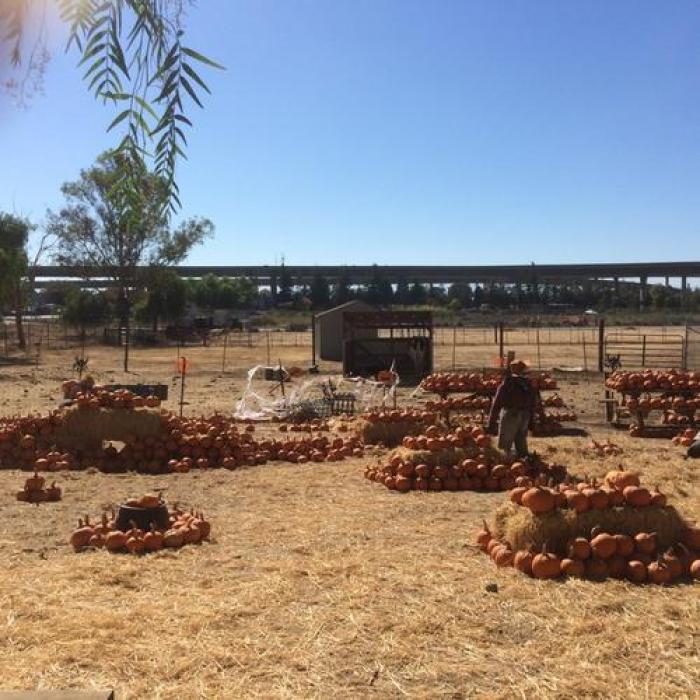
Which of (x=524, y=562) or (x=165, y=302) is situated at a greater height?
(x=165, y=302)

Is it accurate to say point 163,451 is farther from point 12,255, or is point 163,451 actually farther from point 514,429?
point 12,255

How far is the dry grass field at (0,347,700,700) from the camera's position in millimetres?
4652

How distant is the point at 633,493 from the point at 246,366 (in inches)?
1290

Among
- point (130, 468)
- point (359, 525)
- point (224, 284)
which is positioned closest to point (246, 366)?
point (130, 468)

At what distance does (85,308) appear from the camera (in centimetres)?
6644

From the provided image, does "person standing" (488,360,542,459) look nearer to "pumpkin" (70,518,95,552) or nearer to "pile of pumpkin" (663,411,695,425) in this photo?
"pile of pumpkin" (663,411,695,425)

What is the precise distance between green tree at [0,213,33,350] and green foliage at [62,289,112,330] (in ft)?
30.1

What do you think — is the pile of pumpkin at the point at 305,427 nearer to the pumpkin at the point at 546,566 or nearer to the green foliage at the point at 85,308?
the pumpkin at the point at 546,566

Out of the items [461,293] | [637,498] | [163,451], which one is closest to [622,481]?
[637,498]

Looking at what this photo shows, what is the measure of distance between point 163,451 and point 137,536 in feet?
17.3

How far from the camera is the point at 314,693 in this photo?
14.8 ft

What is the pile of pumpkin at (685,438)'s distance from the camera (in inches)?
581

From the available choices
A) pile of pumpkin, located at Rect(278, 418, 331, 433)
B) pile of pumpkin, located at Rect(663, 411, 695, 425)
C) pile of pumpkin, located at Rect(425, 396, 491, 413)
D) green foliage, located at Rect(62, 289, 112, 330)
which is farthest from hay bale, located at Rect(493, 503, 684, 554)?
green foliage, located at Rect(62, 289, 112, 330)

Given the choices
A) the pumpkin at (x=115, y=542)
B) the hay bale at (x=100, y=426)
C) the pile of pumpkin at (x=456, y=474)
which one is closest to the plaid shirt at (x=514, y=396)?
the pile of pumpkin at (x=456, y=474)
